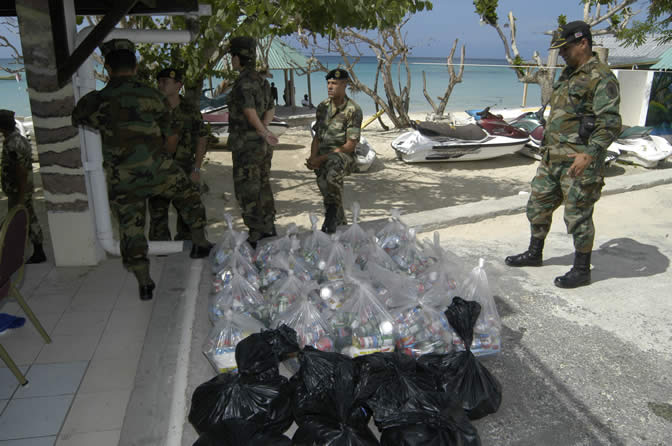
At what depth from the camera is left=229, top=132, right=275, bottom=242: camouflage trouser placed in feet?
14.4

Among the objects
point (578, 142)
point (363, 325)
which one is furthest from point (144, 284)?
point (578, 142)

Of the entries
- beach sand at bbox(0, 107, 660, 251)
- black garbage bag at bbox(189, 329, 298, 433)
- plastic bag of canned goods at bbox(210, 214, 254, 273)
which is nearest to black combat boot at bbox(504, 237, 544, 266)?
plastic bag of canned goods at bbox(210, 214, 254, 273)

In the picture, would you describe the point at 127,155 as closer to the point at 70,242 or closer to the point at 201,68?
the point at 70,242

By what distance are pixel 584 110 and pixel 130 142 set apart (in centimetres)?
313

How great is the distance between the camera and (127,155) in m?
3.34

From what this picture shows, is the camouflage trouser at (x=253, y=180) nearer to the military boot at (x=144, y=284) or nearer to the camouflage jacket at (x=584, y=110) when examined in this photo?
the military boot at (x=144, y=284)

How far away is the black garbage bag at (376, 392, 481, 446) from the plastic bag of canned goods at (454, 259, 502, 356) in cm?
60

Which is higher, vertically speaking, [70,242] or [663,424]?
[70,242]

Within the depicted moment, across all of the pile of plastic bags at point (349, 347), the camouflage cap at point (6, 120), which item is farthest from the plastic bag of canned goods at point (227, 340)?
the camouflage cap at point (6, 120)

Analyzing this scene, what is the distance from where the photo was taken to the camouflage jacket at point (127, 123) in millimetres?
3236

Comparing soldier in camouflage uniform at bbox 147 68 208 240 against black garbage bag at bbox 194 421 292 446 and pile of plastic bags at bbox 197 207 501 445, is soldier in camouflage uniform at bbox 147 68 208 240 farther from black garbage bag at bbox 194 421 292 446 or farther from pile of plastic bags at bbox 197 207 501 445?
black garbage bag at bbox 194 421 292 446

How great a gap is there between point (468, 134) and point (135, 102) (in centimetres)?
807

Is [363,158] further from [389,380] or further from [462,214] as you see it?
[389,380]

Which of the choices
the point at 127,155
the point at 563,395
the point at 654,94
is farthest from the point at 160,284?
the point at 654,94
